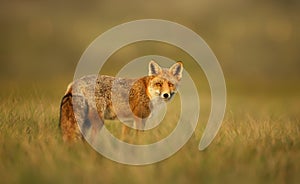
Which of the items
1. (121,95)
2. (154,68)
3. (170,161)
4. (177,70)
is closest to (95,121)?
(121,95)

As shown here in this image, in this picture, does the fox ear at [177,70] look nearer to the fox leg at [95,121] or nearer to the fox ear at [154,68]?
the fox ear at [154,68]

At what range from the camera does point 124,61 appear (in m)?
51.2

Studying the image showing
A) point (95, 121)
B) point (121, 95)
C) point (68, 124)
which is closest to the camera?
point (68, 124)

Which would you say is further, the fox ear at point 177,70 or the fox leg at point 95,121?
the fox ear at point 177,70

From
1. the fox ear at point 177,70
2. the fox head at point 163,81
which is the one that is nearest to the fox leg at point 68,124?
the fox head at point 163,81

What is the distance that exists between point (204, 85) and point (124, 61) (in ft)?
46.1

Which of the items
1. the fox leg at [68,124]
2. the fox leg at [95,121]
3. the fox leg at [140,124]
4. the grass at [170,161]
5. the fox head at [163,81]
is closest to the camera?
the grass at [170,161]

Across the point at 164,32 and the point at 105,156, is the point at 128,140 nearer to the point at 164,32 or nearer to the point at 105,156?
the point at 105,156

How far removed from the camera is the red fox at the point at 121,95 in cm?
947

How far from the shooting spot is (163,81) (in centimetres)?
1084

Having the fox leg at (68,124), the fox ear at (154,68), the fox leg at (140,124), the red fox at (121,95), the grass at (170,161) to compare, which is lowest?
the grass at (170,161)

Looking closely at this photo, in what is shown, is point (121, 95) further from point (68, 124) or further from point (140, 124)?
point (68, 124)

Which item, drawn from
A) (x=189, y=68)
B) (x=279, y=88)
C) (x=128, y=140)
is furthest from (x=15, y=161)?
(x=189, y=68)

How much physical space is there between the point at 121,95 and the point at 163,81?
966 millimetres
